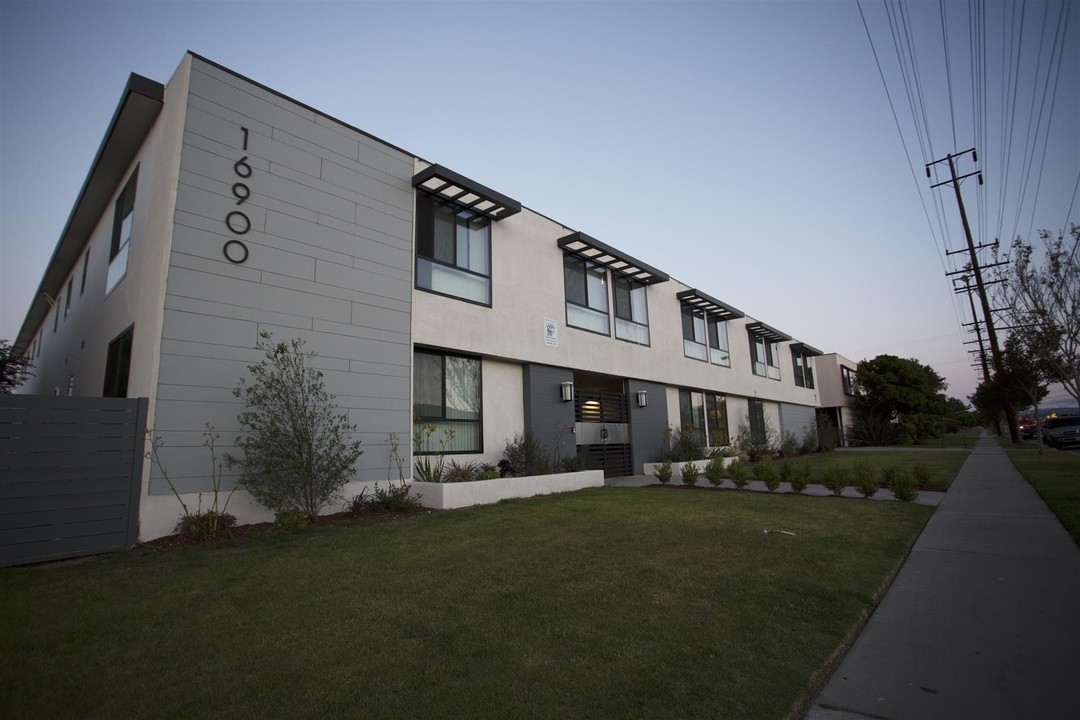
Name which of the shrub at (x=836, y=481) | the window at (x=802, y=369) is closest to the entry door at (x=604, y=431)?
the shrub at (x=836, y=481)

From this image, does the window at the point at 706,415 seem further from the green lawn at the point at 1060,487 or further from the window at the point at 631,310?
the green lawn at the point at 1060,487

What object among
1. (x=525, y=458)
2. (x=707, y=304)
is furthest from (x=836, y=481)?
(x=707, y=304)

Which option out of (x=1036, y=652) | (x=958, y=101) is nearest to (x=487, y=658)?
(x=1036, y=652)

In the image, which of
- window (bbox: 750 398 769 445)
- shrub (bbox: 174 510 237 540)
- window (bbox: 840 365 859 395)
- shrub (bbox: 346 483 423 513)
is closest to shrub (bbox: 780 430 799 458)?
window (bbox: 750 398 769 445)

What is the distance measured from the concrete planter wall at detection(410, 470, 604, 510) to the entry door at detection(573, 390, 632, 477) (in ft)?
7.06

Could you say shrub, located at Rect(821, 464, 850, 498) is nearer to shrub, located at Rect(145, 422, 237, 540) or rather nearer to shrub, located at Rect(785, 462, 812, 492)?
shrub, located at Rect(785, 462, 812, 492)

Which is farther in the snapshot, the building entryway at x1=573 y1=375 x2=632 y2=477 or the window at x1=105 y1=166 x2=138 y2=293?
the building entryway at x1=573 y1=375 x2=632 y2=477

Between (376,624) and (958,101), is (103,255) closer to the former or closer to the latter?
(376,624)

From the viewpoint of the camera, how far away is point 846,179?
1314cm

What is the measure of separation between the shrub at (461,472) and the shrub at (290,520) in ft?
8.89

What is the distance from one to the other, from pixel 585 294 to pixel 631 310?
2220 mm

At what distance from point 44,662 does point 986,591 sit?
6.01m

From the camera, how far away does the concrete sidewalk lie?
88.4 inches

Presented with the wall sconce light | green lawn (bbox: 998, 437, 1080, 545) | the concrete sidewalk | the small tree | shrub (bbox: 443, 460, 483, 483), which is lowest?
the concrete sidewalk
